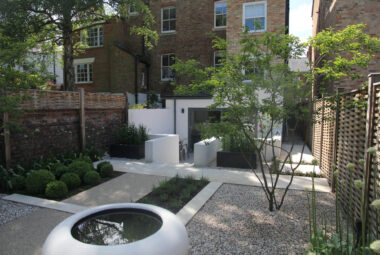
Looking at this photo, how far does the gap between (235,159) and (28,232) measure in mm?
5377

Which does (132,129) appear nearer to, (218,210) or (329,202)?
(218,210)

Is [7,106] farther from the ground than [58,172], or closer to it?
farther from the ground

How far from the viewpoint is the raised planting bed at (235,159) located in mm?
7562

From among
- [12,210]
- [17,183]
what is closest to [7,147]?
[17,183]

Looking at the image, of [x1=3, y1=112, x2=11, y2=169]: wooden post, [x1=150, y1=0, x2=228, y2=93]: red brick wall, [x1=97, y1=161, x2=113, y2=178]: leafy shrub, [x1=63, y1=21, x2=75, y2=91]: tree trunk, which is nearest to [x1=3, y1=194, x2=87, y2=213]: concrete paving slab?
[x1=3, y1=112, x2=11, y2=169]: wooden post

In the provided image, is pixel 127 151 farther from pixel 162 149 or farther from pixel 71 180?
pixel 71 180

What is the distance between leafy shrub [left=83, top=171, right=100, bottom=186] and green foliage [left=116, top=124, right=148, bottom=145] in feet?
11.3

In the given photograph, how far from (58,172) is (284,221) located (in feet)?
16.0

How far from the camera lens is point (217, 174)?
662cm

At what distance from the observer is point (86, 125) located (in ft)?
28.1

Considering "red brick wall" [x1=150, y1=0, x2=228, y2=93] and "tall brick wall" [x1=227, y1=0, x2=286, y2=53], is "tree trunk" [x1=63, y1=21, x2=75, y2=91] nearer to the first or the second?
"tall brick wall" [x1=227, y1=0, x2=286, y2=53]

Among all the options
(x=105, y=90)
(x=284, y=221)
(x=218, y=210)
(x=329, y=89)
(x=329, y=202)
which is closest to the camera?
(x=284, y=221)

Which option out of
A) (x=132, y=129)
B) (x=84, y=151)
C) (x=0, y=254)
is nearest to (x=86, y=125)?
(x=84, y=151)

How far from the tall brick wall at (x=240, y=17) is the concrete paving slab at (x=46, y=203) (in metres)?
11.0
